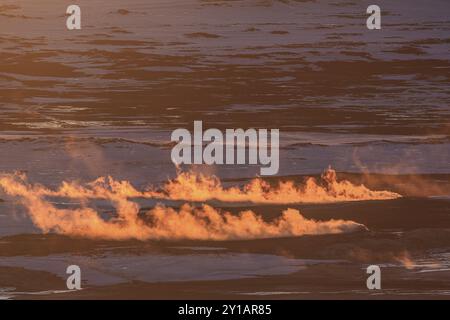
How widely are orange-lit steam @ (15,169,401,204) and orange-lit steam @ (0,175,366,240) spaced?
39cm

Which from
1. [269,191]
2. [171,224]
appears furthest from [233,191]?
[171,224]

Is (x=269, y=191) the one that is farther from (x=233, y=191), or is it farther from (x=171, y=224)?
(x=171, y=224)

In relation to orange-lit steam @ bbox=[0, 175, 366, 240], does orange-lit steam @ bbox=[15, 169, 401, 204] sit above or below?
above

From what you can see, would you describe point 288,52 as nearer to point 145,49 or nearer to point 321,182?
point 145,49

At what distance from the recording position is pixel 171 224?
29.3 feet

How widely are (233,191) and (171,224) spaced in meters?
1.35

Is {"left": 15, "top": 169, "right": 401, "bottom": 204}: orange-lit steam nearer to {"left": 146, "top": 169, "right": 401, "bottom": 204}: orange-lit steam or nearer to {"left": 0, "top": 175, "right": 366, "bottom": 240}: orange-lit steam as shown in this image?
{"left": 146, "top": 169, "right": 401, "bottom": 204}: orange-lit steam

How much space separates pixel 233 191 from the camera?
10180 mm

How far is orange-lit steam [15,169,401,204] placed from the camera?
988cm

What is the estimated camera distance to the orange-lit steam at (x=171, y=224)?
859 centimetres

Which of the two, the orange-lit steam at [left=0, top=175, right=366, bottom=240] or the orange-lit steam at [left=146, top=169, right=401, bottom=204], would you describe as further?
the orange-lit steam at [left=146, top=169, right=401, bottom=204]

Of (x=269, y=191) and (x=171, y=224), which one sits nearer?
(x=171, y=224)

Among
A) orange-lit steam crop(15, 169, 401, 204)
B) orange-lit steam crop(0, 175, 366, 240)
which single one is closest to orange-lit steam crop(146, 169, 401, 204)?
orange-lit steam crop(15, 169, 401, 204)

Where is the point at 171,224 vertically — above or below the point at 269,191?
below
